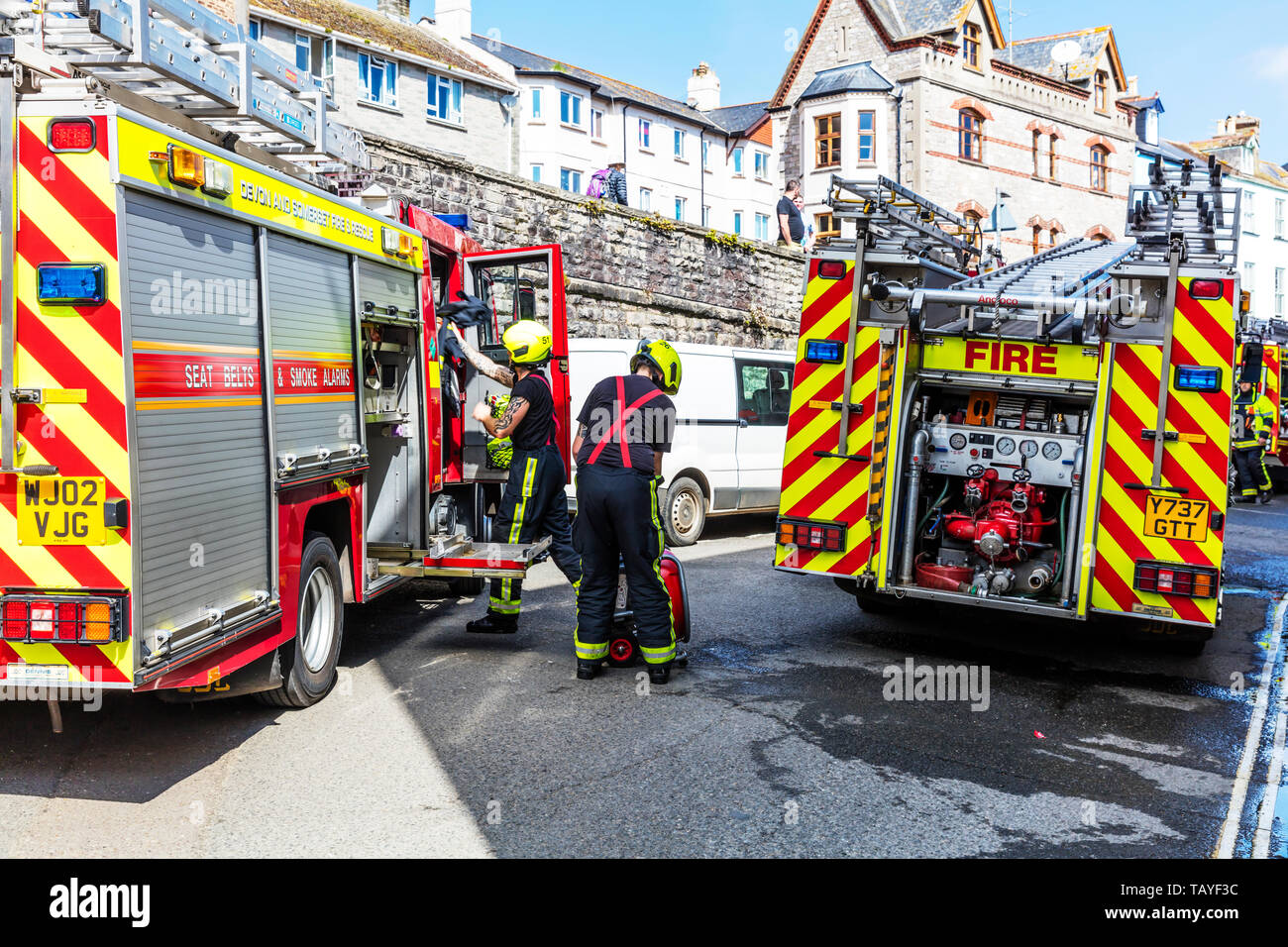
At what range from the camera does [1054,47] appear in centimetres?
4406

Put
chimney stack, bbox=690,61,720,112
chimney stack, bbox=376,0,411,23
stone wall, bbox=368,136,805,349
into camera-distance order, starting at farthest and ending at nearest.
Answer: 1. chimney stack, bbox=690,61,720,112
2. chimney stack, bbox=376,0,411,23
3. stone wall, bbox=368,136,805,349

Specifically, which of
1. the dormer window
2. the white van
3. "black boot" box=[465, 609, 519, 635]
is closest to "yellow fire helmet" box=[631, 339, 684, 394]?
"black boot" box=[465, 609, 519, 635]

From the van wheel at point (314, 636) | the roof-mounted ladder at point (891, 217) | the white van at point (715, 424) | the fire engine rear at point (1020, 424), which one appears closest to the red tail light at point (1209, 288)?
the fire engine rear at point (1020, 424)

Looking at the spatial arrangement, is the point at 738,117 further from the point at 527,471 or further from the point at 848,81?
the point at 527,471

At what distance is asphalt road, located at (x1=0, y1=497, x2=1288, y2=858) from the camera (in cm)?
427

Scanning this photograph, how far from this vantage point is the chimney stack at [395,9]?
33.0 meters

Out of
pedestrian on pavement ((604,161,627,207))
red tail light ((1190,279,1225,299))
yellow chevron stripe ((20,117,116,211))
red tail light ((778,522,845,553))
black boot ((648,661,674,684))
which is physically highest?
pedestrian on pavement ((604,161,627,207))

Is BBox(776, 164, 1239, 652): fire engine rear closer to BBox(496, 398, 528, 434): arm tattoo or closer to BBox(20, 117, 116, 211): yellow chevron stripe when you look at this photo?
BBox(496, 398, 528, 434): arm tattoo

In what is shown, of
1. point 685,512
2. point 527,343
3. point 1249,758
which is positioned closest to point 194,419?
point 527,343

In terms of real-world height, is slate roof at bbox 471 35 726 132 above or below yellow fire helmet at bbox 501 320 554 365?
above

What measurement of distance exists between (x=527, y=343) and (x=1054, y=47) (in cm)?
4333

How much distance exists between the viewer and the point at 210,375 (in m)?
4.71

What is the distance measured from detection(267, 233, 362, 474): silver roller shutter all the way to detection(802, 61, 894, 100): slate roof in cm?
3499

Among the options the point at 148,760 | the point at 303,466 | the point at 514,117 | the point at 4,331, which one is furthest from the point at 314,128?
the point at 514,117
